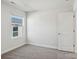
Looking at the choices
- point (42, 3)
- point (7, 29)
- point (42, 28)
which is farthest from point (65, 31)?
point (7, 29)

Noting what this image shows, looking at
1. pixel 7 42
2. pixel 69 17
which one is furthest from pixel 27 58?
pixel 69 17

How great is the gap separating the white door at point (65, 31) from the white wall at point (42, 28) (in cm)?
44

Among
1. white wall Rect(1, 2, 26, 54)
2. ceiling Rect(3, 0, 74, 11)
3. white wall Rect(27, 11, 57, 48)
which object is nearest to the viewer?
ceiling Rect(3, 0, 74, 11)

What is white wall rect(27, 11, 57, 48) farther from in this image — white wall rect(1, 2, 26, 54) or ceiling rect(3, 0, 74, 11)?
white wall rect(1, 2, 26, 54)

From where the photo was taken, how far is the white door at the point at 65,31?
179 inches

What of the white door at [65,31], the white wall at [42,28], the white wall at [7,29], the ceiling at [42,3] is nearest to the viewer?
the ceiling at [42,3]

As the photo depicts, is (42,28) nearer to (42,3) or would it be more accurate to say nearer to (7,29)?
(42,3)

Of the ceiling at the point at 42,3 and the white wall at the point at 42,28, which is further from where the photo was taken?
the white wall at the point at 42,28

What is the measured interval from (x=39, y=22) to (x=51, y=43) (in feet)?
5.62

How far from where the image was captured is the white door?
14.9 ft

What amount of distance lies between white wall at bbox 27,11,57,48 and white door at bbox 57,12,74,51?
1.46ft

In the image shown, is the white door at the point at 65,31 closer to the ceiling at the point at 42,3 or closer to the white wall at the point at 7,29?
the ceiling at the point at 42,3

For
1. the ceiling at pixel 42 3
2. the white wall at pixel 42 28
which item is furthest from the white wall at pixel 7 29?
the white wall at pixel 42 28

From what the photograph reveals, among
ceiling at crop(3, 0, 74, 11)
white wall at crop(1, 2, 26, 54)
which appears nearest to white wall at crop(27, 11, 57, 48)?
ceiling at crop(3, 0, 74, 11)
